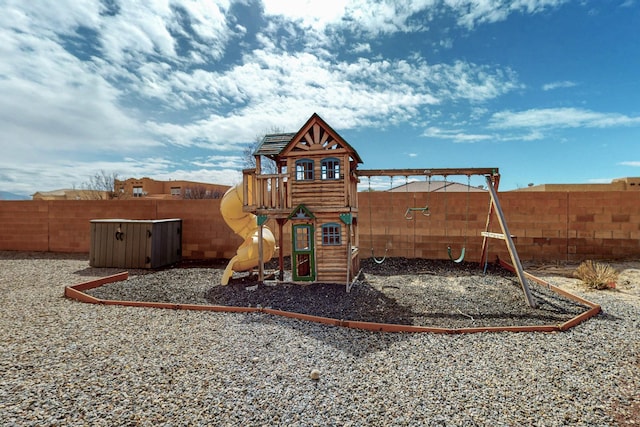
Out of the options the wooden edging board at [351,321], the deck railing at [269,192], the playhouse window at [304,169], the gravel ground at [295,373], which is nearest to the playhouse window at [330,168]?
the playhouse window at [304,169]

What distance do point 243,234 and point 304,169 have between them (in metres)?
3.25

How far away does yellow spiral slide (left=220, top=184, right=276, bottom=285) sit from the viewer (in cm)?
975

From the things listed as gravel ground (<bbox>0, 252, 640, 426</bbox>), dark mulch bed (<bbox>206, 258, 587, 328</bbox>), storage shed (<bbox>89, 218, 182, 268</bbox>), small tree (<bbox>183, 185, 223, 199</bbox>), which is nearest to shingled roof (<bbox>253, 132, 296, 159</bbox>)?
dark mulch bed (<bbox>206, 258, 587, 328</bbox>)

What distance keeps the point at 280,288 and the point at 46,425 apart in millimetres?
5824

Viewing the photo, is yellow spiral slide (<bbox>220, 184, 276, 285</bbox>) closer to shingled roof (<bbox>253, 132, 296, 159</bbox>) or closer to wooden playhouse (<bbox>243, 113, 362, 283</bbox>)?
wooden playhouse (<bbox>243, 113, 362, 283</bbox>)

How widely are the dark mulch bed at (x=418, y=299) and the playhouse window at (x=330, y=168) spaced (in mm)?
3070

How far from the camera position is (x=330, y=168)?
9.11 meters

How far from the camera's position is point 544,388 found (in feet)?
12.5

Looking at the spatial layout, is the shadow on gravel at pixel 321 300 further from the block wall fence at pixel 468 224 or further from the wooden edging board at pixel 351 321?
the block wall fence at pixel 468 224

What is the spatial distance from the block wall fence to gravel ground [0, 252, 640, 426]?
19.4ft

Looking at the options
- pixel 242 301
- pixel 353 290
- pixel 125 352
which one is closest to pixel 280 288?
pixel 242 301

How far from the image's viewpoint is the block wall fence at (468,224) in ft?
38.5

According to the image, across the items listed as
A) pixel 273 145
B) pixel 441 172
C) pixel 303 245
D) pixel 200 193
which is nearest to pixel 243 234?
pixel 303 245

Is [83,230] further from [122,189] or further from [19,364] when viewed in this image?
[122,189]
